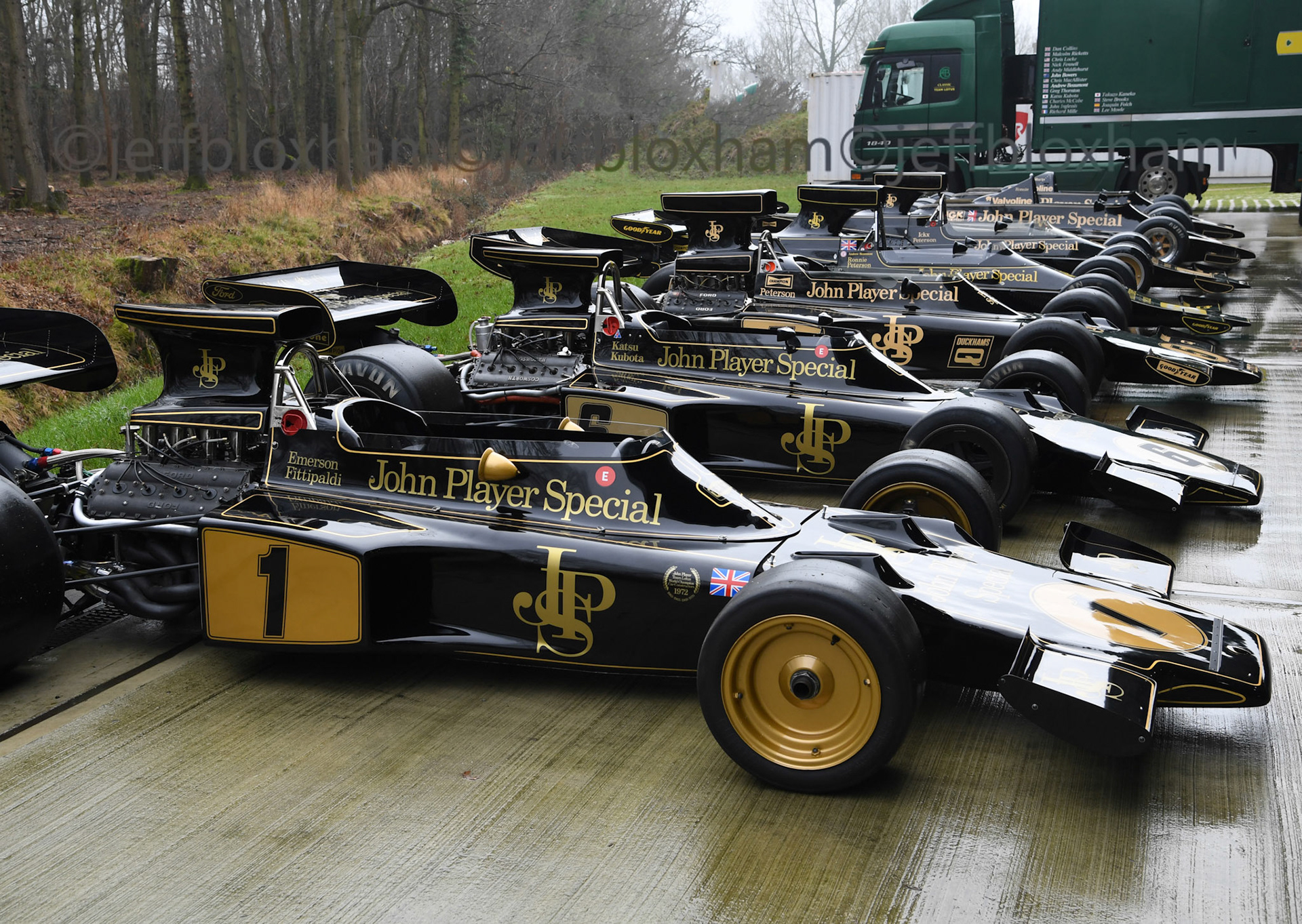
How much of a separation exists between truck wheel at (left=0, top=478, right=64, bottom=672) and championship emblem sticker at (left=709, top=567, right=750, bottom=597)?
9.42ft

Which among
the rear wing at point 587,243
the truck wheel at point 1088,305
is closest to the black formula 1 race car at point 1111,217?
the rear wing at point 587,243

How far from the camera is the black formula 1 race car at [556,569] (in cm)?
383

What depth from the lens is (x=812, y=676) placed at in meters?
3.80

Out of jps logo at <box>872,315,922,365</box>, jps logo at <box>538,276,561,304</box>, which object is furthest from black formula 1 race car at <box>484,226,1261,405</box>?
jps logo at <box>538,276,561,304</box>

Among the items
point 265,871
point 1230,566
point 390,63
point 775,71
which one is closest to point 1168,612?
point 1230,566

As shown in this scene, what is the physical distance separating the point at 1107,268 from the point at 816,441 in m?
6.67

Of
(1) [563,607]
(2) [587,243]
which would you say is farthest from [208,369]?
(2) [587,243]

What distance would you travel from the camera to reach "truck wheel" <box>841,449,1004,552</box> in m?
5.45

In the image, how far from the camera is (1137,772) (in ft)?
13.1

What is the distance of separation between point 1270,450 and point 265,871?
7.75 m

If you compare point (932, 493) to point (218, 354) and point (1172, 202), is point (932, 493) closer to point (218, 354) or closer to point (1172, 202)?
point (218, 354)

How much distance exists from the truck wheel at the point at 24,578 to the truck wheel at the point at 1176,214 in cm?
1659

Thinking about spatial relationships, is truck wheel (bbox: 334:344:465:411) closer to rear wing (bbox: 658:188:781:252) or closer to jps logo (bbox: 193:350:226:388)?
jps logo (bbox: 193:350:226:388)

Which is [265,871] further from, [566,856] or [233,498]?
[233,498]
